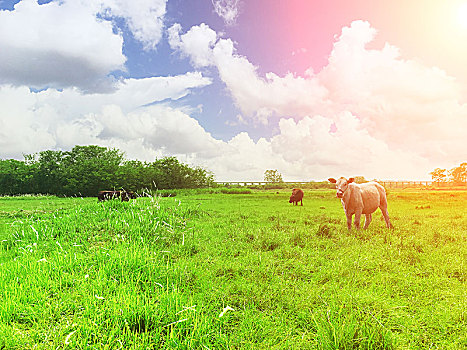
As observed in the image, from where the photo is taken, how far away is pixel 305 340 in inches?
117

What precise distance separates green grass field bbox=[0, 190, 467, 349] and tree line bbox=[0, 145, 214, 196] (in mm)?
32667

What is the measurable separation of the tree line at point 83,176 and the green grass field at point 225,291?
32667mm

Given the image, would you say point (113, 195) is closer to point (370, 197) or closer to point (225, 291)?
point (225, 291)

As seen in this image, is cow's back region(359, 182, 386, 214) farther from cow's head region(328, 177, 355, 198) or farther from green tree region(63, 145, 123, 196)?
green tree region(63, 145, 123, 196)

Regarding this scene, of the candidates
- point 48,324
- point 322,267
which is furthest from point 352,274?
point 48,324

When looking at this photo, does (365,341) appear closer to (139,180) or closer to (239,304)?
(239,304)

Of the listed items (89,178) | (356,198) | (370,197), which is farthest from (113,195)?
(89,178)

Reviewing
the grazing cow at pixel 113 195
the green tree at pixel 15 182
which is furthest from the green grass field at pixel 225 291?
the green tree at pixel 15 182

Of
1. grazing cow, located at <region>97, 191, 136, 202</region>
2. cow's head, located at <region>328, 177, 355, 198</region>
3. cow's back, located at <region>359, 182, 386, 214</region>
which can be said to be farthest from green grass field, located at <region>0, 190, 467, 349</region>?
grazing cow, located at <region>97, 191, 136, 202</region>

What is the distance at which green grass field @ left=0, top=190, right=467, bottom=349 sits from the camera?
2965 millimetres

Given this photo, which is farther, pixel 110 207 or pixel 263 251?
pixel 110 207

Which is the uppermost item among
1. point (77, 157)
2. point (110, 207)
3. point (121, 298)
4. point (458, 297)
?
point (77, 157)

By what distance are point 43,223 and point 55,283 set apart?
488cm

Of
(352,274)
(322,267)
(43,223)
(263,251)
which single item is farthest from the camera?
(43,223)
